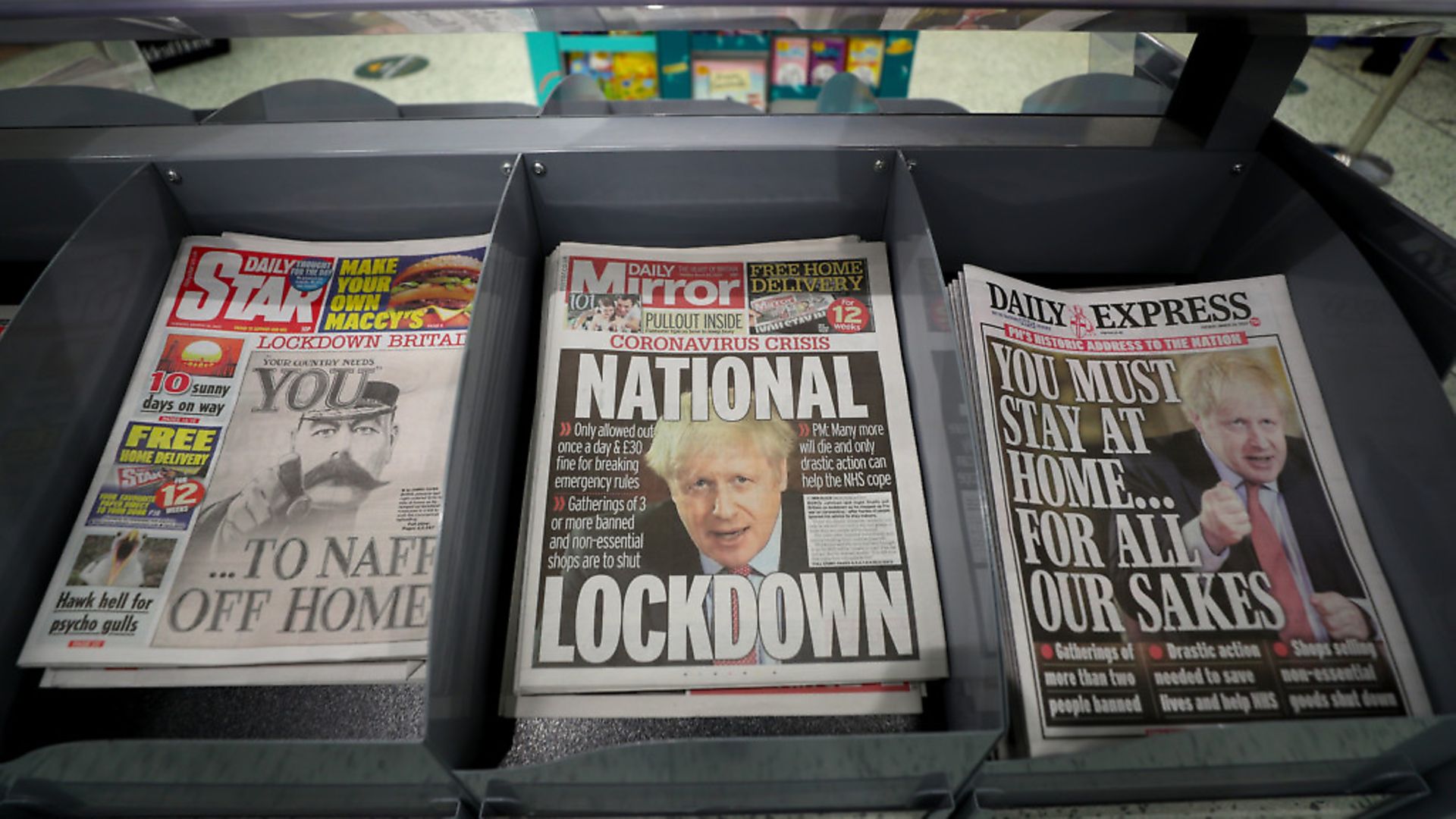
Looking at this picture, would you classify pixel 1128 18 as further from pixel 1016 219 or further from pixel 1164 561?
pixel 1164 561

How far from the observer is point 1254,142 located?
0.71 metres

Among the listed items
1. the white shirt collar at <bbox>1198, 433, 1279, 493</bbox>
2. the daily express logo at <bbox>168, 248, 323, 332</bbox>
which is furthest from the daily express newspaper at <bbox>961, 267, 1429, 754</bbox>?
the daily express logo at <bbox>168, 248, 323, 332</bbox>

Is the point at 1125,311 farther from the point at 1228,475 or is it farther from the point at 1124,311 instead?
the point at 1228,475

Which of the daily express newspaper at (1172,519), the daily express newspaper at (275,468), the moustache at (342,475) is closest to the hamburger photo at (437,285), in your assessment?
the daily express newspaper at (275,468)

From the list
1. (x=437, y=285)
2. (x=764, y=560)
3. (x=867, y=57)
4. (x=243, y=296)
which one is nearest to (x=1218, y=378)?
(x=764, y=560)

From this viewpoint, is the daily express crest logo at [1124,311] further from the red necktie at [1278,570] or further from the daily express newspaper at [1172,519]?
the red necktie at [1278,570]

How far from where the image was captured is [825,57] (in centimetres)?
239

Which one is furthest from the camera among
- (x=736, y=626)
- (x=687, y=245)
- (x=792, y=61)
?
(x=792, y=61)

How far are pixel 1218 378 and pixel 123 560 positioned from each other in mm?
966

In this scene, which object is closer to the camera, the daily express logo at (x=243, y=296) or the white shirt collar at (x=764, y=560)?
the white shirt collar at (x=764, y=560)

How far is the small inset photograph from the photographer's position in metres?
0.59

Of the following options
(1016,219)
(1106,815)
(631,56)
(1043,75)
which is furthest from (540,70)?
(1106,815)

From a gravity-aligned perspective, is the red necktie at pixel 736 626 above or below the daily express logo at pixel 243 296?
below

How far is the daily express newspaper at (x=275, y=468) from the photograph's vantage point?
58 centimetres
